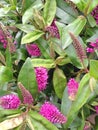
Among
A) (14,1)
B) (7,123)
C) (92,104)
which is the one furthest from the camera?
(14,1)

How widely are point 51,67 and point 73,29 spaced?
0.10 meters

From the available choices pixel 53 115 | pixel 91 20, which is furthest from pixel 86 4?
pixel 53 115

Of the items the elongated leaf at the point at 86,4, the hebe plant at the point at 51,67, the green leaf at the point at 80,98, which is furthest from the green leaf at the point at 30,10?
Answer: the green leaf at the point at 80,98

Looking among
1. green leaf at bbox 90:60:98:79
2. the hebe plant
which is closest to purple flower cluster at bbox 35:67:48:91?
the hebe plant

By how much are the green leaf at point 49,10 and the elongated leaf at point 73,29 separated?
0.17ft

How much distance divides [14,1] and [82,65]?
0.27 meters

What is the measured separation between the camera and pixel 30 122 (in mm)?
659

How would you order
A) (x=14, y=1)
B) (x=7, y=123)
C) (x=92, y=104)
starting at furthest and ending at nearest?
(x=14, y=1) < (x=92, y=104) < (x=7, y=123)

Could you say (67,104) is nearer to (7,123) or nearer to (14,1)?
(7,123)

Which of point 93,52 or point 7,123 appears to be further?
point 93,52

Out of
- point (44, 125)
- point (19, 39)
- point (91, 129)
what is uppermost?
point (19, 39)

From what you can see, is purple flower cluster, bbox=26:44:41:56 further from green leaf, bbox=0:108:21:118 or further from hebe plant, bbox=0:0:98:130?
green leaf, bbox=0:108:21:118

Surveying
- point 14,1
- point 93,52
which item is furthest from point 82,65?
point 14,1

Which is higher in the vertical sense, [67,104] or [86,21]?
[86,21]
